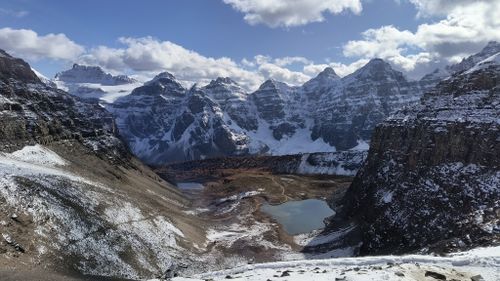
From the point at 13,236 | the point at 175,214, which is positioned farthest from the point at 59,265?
the point at 175,214

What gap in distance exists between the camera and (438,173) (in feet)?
273

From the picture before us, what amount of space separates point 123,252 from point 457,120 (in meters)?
56.3

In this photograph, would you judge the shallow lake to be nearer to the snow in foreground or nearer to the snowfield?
the snowfield

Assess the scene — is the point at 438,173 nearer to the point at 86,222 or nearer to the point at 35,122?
the point at 86,222

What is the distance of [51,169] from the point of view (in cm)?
8894

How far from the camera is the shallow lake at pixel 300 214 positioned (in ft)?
371

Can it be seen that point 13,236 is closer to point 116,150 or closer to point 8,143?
point 8,143

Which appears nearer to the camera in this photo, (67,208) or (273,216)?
(67,208)

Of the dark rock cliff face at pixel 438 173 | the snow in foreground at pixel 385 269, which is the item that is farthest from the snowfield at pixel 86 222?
the dark rock cliff face at pixel 438 173

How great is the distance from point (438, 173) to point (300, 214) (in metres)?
51.9

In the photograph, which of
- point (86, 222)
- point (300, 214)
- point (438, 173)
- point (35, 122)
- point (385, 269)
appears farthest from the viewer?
point (300, 214)

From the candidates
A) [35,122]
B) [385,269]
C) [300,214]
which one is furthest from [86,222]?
[300,214]

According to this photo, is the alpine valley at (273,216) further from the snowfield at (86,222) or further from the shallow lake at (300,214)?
the shallow lake at (300,214)

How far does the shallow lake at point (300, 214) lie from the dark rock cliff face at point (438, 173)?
11.5 m
